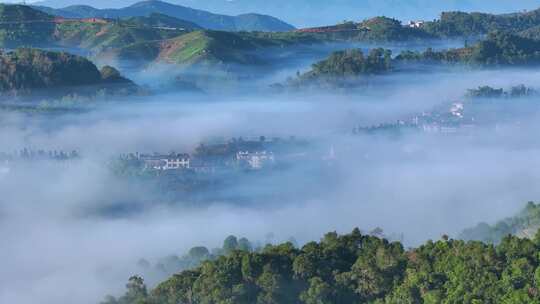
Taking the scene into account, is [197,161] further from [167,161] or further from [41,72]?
[41,72]

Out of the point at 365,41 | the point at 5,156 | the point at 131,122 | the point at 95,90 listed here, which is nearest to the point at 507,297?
the point at 5,156

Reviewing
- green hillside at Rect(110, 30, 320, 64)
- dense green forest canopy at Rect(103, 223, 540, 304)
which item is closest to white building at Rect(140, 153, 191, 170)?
dense green forest canopy at Rect(103, 223, 540, 304)

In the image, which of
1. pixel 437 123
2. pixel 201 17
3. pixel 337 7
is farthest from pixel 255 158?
pixel 337 7

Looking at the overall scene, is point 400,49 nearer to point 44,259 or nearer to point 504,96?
point 504,96

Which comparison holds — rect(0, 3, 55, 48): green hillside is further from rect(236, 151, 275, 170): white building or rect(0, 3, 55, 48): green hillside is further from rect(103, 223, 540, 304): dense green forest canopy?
rect(103, 223, 540, 304): dense green forest canopy

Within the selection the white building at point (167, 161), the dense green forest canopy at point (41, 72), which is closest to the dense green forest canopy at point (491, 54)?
the dense green forest canopy at point (41, 72)

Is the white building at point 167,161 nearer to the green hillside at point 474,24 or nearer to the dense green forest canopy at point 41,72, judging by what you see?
the dense green forest canopy at point 41,72
